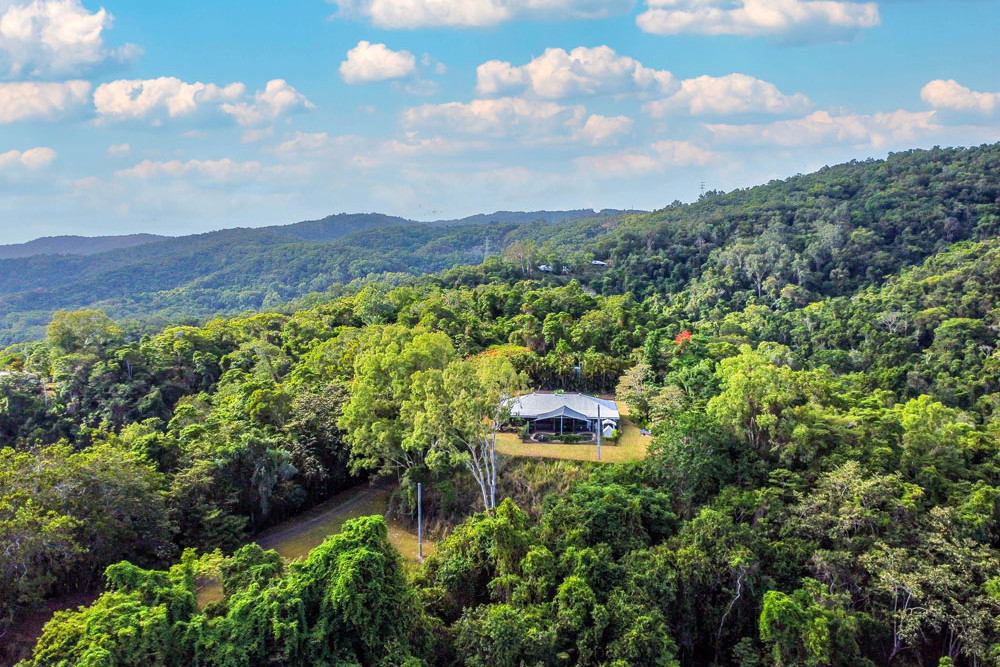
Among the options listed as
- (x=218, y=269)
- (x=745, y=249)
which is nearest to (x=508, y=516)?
(x=745, y=249)

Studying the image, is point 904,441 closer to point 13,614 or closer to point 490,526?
point 490,526

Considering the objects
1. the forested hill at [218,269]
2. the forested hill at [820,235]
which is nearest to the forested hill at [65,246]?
the forested hill at [218,269]

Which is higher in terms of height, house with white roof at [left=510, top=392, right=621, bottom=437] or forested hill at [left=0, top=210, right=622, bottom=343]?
forested hill at [left=0, top=210, right=622, bottom=343]

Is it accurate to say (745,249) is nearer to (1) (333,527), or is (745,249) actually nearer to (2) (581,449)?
(2) (581,449)

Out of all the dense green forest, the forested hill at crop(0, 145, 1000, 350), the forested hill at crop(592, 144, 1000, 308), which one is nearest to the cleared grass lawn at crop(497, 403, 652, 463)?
the dense green forest

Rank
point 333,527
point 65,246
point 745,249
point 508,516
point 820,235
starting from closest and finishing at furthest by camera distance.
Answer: point 508,516, point 333,527, point 745,249, point 820,235, point 65,246

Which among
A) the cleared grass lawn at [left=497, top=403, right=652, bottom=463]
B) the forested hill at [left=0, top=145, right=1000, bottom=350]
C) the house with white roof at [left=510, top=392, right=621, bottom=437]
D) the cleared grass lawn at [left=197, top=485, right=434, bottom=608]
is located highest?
the forested hill at [left=0, top=145, right=1000, bottom=350]

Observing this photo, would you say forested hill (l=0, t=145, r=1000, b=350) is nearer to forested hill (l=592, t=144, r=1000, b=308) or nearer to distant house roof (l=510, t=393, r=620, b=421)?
forested hill (l=592, t=144, r=1000, b=308)

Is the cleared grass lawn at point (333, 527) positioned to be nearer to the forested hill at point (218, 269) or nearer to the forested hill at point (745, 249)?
the forested hill at point (745, 249)
